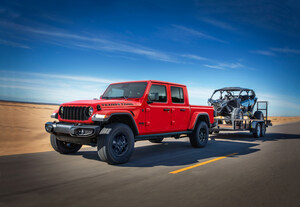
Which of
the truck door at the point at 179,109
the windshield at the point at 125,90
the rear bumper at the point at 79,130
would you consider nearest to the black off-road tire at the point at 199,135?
the truck door at the point at 179,109

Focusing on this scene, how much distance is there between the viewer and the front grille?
249 inches

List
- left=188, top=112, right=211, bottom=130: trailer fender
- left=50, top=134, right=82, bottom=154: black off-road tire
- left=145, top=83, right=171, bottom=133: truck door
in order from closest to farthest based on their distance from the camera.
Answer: left=145, top=83, right=171, bottom=133: truck door
left=50, top=134, right=82, bottom=154: black off-road tire
left=188, top=112, right=211, bottom=130: trailer fender

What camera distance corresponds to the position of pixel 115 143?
20.5 feet

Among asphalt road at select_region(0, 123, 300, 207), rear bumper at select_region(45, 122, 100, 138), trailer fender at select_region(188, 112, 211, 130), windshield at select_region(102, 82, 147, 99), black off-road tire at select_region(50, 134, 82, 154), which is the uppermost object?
windshield at select_region(102, 82, 147, 99)

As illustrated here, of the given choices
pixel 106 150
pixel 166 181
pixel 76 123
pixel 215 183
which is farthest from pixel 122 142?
pixel 215 183

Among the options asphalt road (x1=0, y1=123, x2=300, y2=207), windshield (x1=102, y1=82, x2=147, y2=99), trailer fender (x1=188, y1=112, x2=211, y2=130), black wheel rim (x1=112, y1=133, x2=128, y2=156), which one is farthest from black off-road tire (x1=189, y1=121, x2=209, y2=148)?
black wheel rim (x1=112, y1=133, x2=128, y2=156)

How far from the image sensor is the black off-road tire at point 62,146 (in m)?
7.35

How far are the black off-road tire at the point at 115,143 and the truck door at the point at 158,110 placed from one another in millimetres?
878

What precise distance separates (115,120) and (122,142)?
0.61 meters

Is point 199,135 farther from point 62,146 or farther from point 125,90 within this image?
point 62,146

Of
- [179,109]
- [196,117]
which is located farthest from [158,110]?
[196,117]

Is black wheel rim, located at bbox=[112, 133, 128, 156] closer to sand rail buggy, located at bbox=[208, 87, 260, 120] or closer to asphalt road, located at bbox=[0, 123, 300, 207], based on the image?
asphalt road, located at bbox=[0, 123, 300, 207]

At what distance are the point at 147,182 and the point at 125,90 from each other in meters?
3.70

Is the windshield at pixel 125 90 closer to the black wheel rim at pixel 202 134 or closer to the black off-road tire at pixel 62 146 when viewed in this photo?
the black off-road tire at pixel 62 146
